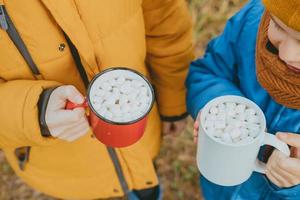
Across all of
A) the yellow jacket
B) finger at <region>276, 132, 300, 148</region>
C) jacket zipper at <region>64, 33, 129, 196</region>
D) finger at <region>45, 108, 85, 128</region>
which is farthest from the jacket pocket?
finger at <region>276, 132, 300, 148</region>

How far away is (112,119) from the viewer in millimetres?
958

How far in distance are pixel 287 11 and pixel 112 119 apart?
1.28ft

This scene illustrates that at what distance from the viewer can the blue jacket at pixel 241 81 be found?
1052mm

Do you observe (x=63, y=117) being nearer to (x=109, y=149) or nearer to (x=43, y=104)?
(x=43, y=104)

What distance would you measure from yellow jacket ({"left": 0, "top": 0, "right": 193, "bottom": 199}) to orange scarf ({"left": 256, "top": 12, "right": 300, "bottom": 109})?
0.31 m

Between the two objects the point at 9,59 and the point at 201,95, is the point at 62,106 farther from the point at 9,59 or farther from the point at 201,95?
the point at 201,95

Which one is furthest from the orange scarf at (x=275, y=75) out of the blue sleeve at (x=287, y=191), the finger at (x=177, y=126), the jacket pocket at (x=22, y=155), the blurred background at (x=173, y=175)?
the blurred background at (x=173, y=175)

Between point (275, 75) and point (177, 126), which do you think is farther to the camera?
point (177, 126)

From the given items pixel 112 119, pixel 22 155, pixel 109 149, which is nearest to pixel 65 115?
pixel 112 119

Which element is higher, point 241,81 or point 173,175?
point 241,81

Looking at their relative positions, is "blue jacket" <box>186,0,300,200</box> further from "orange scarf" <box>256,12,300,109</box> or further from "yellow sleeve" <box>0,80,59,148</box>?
"yellow sleeve" <box>0,80,59,148</box>

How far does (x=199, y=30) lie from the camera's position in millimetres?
2344

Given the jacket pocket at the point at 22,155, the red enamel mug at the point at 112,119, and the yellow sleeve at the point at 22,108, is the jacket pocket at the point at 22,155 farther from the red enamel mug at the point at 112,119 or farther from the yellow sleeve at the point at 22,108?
the red enamel mug at the point at 112,119

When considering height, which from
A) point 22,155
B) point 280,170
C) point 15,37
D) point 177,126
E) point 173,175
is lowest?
point 173,175
